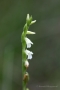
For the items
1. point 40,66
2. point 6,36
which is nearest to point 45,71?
point 40,66

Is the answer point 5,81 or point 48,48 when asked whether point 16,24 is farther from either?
point 5,81

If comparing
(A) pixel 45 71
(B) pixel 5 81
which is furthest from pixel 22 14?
(B) pixel 5 81

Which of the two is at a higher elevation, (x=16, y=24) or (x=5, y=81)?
(x=16, y=24)

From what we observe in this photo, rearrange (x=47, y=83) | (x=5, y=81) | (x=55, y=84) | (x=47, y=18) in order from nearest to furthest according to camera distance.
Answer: (x=5, y=81), (x=55, y=84), (x=47, y=83), (x=47, y=18)

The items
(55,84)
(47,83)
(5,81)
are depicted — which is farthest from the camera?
(47,83)

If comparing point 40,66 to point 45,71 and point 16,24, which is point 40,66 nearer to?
point 45,71

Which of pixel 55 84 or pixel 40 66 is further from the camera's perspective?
pixel 40 66

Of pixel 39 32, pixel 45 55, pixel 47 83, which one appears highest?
pixel 39 32
